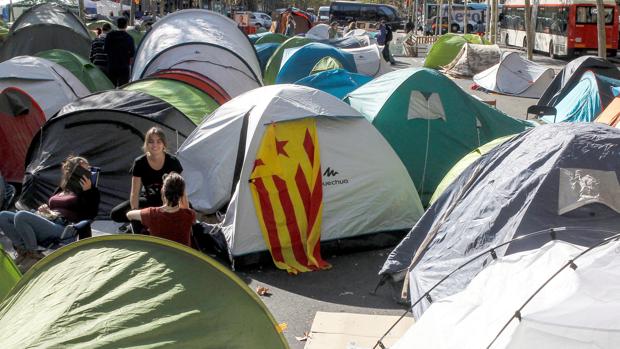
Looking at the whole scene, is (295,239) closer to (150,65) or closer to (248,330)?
(248,330)

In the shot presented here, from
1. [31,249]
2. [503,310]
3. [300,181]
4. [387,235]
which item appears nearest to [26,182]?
[31,249]

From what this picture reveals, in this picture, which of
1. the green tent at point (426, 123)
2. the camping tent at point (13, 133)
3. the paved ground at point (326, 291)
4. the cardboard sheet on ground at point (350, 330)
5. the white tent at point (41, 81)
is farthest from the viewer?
the white tent at point (41, 81)

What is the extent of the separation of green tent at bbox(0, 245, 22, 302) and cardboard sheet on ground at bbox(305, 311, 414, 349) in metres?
2.04

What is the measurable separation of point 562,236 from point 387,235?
8.04 ft

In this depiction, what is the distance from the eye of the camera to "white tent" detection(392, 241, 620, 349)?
3.55m

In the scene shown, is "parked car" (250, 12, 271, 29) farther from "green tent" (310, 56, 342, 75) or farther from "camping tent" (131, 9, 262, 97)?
"camping tent" (131, 9, 262, 97)

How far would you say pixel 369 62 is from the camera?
61.2ft

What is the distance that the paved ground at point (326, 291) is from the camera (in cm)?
617

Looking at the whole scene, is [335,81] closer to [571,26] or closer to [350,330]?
[350,330]

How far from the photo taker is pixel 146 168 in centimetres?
684

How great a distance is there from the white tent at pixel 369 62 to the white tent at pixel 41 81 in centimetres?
883

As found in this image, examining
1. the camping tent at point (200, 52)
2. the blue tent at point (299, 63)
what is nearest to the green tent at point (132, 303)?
the camping tent at point (200, 52)

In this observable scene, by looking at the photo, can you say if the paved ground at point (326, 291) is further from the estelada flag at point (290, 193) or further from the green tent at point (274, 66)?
the green tent at point (274, 66)

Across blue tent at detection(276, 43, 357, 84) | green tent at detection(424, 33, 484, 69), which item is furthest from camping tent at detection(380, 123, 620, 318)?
green tent at detection(424, 33, 484, 69)
